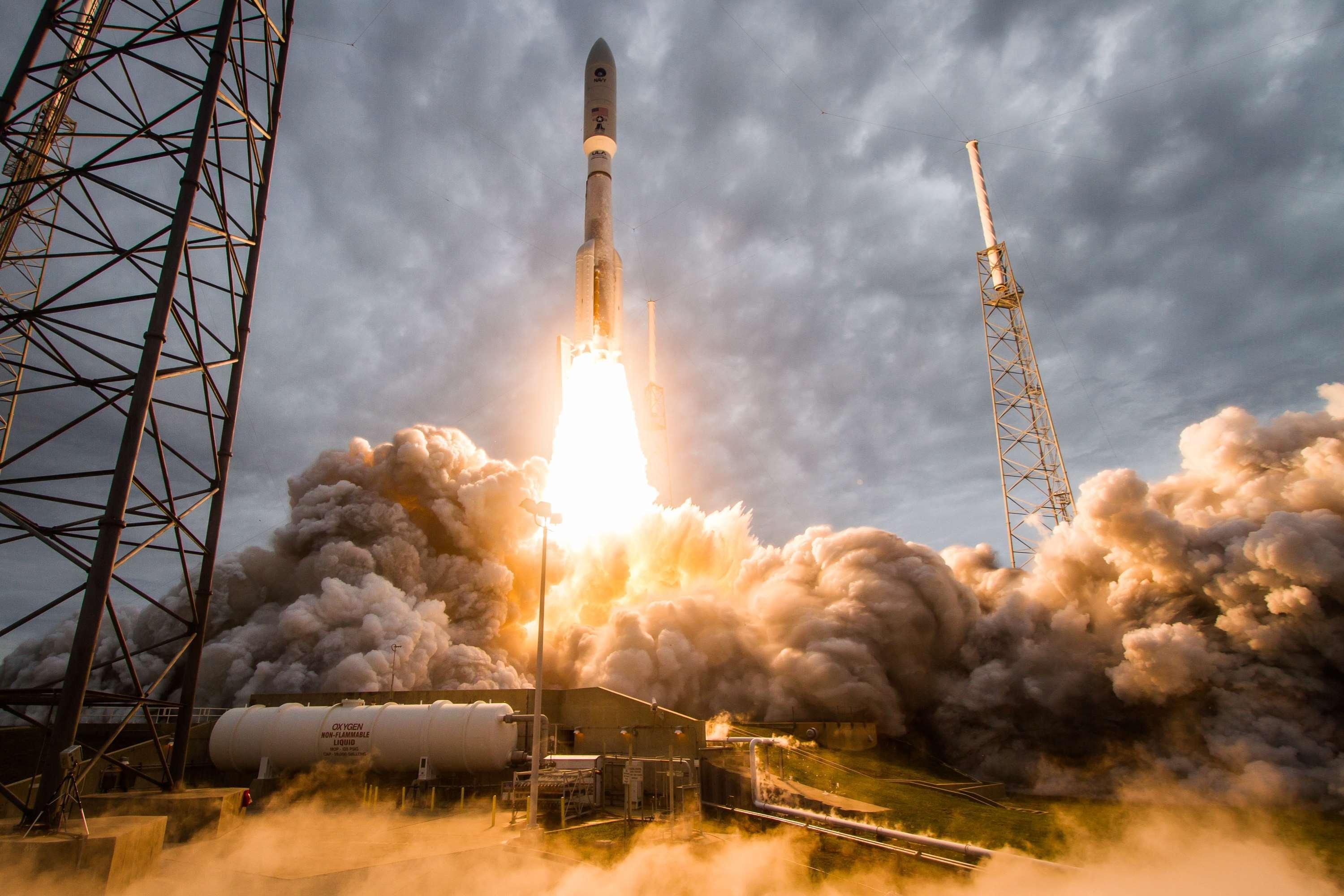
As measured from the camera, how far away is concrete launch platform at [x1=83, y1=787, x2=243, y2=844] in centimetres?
1491

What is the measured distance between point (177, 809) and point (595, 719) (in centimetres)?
1829

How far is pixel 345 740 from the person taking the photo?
28359mm

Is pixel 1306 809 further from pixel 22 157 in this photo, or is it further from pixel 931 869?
pixel 22 157

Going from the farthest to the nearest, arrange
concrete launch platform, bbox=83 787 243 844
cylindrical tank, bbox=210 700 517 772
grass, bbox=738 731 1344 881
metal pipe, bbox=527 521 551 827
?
cylindrical tank, bbox=210 700 517 772
grass, bbox=738 731 1344 881
metal pipe, bbox=527 521 551 827
concrete launch platform, bbox=83 787 243 844

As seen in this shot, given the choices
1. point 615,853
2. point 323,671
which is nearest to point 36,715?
point 323,671

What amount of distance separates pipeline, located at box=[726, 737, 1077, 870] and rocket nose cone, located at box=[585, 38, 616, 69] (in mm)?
43669

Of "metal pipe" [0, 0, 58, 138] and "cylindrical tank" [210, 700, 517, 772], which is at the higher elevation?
"metal pipe" [0, 0, 58, 138]

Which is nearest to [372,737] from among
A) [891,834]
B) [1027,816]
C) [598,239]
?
[891,834]

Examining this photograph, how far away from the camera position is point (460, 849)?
657 inches

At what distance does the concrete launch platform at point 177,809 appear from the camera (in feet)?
48.9

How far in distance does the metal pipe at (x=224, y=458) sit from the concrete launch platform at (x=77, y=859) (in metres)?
4.02

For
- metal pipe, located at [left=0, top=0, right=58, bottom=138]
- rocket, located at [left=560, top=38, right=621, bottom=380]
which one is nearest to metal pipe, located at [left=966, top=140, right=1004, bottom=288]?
rocket, located at [left=560, top=38, right=621, bottom=380]

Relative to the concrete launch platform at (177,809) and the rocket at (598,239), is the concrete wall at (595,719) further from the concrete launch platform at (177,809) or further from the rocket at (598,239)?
the rocket at (598,239)

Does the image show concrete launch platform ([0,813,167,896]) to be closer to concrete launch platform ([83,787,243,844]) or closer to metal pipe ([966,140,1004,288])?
concrete launch platform ([83,787,243,844])
